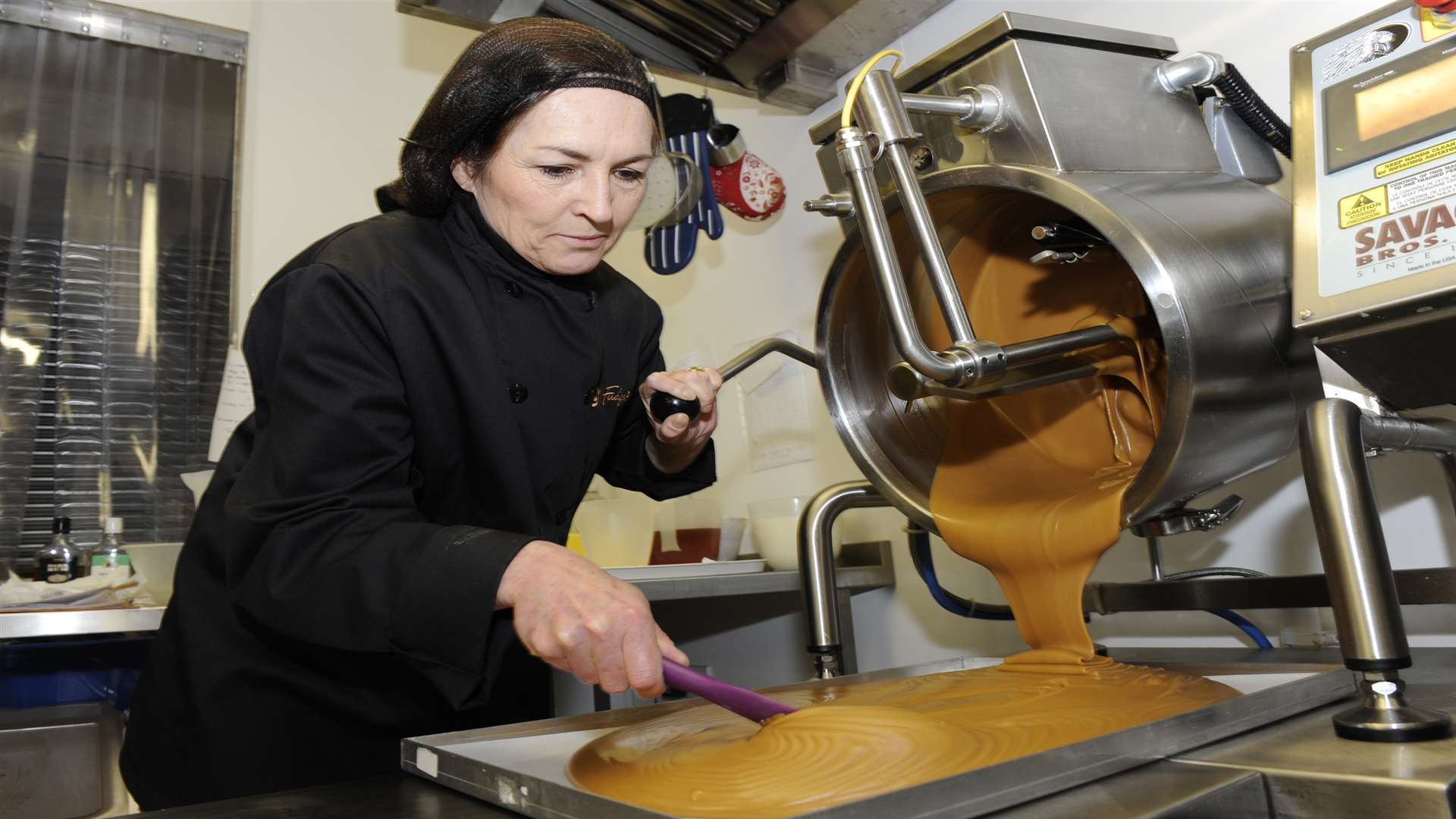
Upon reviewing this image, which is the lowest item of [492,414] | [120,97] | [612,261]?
[492,414]

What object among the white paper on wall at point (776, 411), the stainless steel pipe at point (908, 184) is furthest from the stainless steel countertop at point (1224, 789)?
the white paper on wall at point (776, 411)

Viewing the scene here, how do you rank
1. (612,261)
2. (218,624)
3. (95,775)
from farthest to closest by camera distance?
1. (612,261)
2. (95,775)
3. (218,624)

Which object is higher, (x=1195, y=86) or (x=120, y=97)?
(x=120, y=97)

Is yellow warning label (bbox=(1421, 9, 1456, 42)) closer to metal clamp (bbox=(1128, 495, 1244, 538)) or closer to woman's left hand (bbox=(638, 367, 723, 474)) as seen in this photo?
metal clamp (bbox=(1128, 495, 1244, 538))

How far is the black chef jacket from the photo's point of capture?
81 centimetres

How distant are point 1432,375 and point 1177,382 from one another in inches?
8.3

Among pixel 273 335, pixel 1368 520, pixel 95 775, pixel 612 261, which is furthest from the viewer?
pixel 612 261

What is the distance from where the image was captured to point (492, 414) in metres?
1.05

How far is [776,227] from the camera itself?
83.4 inches

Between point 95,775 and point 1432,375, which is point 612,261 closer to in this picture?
point 95,775

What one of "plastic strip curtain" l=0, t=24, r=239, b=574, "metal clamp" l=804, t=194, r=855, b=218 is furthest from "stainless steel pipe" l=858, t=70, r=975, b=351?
"plastic strip curtain" l=0, t=24, r=239, b=574

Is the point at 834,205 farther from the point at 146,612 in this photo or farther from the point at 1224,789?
the point at 146,612

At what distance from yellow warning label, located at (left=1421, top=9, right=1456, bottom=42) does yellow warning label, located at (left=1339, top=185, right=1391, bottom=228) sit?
0.45 ft

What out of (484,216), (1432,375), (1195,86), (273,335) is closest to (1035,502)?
(1432,375)
